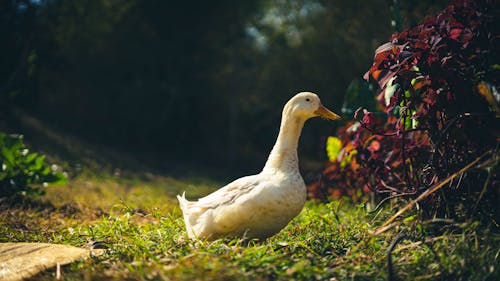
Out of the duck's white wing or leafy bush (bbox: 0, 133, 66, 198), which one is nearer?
the duck's white wing

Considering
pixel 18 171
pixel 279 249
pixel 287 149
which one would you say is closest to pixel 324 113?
pixel 287 149

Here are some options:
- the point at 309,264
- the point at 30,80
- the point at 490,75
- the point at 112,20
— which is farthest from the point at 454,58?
the point at 112,20

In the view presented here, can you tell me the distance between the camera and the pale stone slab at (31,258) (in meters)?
2.51

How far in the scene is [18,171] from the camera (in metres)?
4.50

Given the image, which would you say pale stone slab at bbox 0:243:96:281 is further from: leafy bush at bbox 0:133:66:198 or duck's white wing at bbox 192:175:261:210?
leafy bush at bbox 0:133:66:198

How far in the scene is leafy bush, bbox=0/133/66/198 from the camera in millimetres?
4473

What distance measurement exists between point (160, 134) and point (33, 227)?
682 centimetres

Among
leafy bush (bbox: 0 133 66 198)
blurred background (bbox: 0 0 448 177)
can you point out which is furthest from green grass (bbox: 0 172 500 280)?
blurred background (bbox: 0 0 448 177)

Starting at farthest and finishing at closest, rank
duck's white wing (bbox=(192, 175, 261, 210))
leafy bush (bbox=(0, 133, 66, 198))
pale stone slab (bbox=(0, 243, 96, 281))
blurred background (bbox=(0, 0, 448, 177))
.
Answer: blurred background (bbox=(0, 0, 448, 177)) → leafy bush (bbox=(0, 133, 66, 198)) → duck's white wing (bbox=(192, 175, 261, 210)) → pale stone slab (bbox=(0, 243, 96, 281))

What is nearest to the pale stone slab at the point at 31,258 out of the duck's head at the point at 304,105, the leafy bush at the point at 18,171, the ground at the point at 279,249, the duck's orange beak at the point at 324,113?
the ground at the point at 279,249

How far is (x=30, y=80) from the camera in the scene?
727 cm

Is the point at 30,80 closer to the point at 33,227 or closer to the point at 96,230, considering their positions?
the point at 33,227

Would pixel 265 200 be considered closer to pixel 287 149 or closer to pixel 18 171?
pixel 287 149

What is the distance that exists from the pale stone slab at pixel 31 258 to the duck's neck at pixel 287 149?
1176mm
